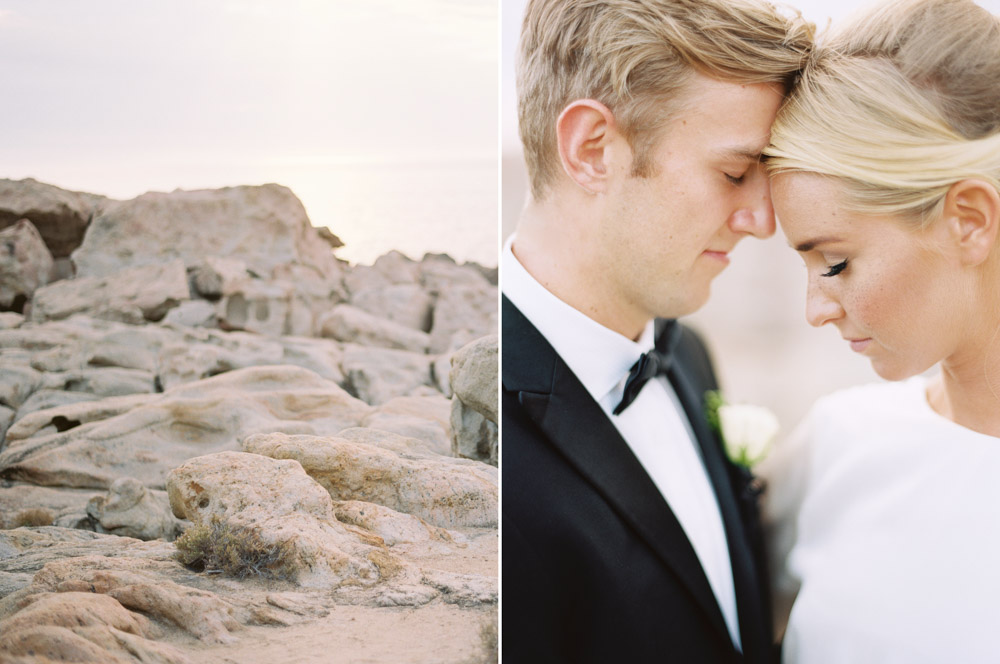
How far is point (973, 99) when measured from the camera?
87.4 inches

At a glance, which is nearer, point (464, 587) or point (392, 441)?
Answer: point (464, 587)

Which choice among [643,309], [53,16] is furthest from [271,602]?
[53,16]

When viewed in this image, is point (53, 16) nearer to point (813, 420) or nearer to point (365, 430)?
point (365, 430)

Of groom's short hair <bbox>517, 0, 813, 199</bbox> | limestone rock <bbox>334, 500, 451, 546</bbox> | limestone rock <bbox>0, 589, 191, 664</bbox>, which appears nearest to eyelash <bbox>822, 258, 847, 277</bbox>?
groom's short hair <bbox>517, 0, 813, 199</bbox>

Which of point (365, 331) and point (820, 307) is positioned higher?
point (820, 307)

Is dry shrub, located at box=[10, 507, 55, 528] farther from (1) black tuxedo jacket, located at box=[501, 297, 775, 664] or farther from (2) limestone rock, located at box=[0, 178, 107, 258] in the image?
(1) black tuxedo jacket, located at box=[501, 297, 775, 664]

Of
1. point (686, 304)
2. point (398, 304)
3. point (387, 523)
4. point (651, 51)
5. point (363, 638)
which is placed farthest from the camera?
point (398, 304)

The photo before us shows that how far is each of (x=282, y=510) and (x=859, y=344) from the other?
2219 mm

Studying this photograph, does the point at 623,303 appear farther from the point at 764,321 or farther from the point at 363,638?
the point at 363,638

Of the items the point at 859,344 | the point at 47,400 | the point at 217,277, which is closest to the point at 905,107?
the point at 859,344

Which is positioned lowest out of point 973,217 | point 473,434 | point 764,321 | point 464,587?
point 464,587

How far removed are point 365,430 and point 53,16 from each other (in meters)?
2.31

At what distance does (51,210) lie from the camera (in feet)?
14.1

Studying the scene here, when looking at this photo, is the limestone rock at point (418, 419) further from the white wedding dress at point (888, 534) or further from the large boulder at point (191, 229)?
the white wedding dress at point (888, 534)
